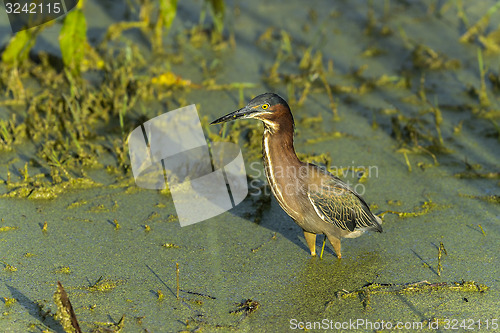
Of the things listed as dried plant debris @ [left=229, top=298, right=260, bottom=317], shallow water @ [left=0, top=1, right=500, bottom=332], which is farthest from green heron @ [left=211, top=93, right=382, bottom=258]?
dried plant debris @ [left=229, top=298, right=260, bottom=317]

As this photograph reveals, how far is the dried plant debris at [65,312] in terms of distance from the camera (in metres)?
3.19

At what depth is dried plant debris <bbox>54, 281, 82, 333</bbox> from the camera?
125 inches

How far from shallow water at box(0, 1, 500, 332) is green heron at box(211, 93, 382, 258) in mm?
267

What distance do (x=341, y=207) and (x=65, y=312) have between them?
1.85 metres

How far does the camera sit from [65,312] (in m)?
3.24

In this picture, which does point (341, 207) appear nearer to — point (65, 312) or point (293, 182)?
point (293, 182)

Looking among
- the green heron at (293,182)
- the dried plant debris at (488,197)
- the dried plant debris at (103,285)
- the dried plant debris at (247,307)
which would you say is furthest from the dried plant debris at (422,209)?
the dried plant debris at (103,285)

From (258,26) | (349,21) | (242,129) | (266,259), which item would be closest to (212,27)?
(258,26)

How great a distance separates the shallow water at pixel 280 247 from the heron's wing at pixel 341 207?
0.21 meters

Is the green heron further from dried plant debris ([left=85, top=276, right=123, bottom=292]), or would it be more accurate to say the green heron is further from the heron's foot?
dried plant debris ([left=85, top=276, right=123, bottom=292])

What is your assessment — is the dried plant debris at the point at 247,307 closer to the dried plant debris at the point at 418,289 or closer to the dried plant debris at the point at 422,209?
the dried plant debris at the point at 418,289

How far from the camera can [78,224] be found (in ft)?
14.6

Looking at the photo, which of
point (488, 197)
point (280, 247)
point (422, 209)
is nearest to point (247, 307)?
point (280, 247)

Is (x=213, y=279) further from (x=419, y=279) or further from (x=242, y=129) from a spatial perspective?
(x=242, y=129)
